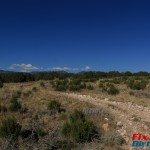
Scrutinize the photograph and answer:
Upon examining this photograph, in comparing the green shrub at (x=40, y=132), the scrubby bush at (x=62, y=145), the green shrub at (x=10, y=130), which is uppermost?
the green shrub at (x=10, y=130)

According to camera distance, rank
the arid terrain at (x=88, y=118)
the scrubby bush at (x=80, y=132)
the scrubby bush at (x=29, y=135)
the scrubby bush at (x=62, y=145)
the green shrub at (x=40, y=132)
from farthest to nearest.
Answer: the green shrub at (x=40, y=132), the scrubby bush at (x=29, y=135), the scrubby bush at (x=80, y=132), the arid terrain at (x=88, y=118), the scrubby bush at (x=62, y=145)

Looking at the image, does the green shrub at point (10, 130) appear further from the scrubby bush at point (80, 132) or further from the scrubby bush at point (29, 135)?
the scrubby bush at point (80, 132)

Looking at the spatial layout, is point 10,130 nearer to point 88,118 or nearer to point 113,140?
point 113,140

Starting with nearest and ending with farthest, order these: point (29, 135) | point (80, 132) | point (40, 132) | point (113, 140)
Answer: point (113, 140)
point (80, 132)
point (29, 135)
point (40, 132)

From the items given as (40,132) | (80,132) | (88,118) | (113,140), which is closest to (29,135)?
(40,132)

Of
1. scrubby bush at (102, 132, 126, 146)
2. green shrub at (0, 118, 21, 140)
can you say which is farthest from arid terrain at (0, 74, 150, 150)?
green shrub at (0, 118, 21, 140)

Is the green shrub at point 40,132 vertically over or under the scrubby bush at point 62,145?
over

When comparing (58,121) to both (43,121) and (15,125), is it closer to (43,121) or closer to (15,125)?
(43,121)

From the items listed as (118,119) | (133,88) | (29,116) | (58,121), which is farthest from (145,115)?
(133,88)

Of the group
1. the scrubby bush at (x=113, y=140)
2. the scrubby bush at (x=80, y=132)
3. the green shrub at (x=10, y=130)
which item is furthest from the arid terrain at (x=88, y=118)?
the green shrub at (x=10, y=130)

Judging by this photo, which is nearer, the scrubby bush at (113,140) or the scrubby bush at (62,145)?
the scrubby bush at (62,145)

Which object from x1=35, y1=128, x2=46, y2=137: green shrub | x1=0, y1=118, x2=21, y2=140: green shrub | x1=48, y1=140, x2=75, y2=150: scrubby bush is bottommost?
x1=48, y1=140, x2=75, y2=150: scrubby bush

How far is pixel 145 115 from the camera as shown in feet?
70.5

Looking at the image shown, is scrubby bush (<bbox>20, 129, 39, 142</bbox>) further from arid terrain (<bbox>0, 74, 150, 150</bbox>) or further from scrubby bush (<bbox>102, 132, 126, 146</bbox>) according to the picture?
scrubby bush (<bbox>102, 132, 126, 146</bbox>)
